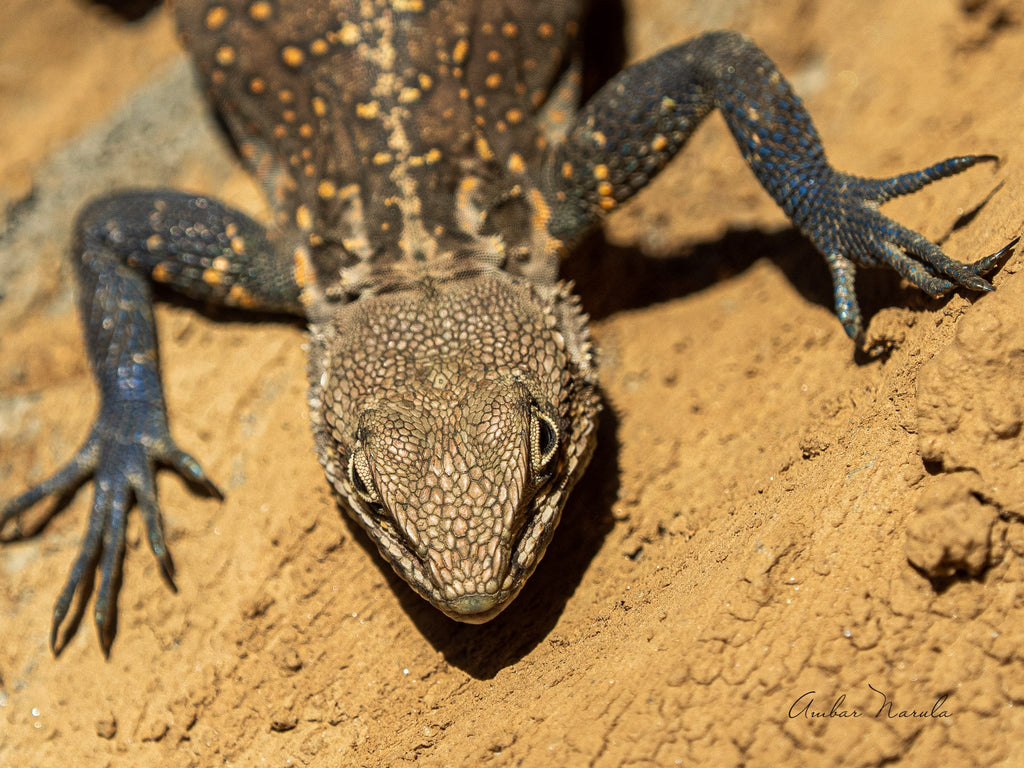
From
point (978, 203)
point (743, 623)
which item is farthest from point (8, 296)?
point (978, 203)

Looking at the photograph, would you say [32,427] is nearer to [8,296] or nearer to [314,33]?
[8,296]

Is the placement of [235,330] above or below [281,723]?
above

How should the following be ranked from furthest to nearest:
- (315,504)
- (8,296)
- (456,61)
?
(8,296) → (456,61) → (315,504)
